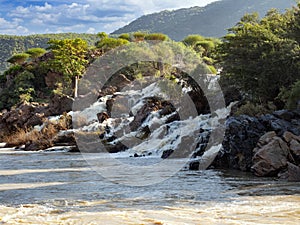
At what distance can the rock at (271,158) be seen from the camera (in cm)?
1154

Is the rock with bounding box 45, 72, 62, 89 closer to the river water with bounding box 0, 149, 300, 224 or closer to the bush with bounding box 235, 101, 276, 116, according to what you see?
the bush with bounding box 235, 101, 276, 116

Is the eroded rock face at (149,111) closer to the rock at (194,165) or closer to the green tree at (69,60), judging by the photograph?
the rock at (194,165)

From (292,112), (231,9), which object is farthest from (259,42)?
(231,9)

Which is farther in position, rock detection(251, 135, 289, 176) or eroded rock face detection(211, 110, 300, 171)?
eroded rock face detection(211, 110, 300, 171)

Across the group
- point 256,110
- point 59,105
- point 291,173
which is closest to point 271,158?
point 291,173

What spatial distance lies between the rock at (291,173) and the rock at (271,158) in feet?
1.26

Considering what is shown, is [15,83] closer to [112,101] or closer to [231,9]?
[112,101]

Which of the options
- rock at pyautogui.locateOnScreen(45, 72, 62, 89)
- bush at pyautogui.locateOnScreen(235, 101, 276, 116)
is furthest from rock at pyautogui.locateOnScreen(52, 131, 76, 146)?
rock at pyautogui.locateOnScreen(45, 72, 62, 89)

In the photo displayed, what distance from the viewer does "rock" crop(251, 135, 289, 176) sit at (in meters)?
11.5

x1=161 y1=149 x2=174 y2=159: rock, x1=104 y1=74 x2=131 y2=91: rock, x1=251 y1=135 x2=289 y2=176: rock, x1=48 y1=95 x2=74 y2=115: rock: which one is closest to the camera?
x1=251 y1=135 x2=289 y2=176: rock

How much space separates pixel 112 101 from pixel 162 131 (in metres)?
11.0

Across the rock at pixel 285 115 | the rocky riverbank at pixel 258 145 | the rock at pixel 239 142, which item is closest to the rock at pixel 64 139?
the rocky riverbank at pixel 258 145

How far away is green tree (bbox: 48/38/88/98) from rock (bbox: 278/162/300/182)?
97.1 ft

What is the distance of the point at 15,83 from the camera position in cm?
4466
